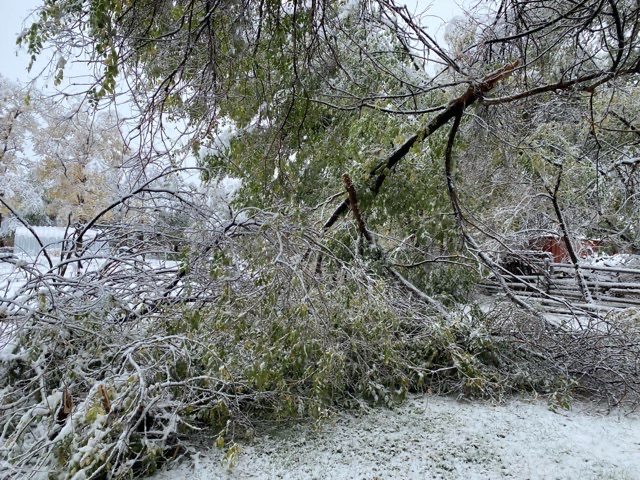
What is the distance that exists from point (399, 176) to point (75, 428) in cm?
415

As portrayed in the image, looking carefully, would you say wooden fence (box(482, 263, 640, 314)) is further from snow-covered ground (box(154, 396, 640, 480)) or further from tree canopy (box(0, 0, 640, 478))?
snow-covered ground (box(154, 396, 640, 480))

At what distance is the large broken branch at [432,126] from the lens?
446 centimetres

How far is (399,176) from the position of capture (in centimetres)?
559

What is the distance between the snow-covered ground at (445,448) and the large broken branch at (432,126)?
7.86 feet

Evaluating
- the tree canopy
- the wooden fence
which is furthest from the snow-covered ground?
the wooden fence

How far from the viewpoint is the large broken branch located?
14.6ft

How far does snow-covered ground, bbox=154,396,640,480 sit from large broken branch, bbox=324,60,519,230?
94.3 inches

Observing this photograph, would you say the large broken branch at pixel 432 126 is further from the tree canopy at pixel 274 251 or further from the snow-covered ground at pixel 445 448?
the snow-covered ground at pixel 445 448

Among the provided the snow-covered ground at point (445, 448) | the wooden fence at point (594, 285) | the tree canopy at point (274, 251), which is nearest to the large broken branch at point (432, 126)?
the tree canopy at point (274, 251)

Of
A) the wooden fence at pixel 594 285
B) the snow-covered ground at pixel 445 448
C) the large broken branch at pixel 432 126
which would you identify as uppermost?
the large broken branch at pixel 432 126

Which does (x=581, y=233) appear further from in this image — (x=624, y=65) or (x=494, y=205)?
(x=624, y=65)

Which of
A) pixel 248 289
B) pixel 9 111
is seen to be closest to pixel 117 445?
pixel 248 289

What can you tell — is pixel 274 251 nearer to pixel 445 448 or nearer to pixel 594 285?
pixel 445 448

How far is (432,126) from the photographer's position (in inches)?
199
